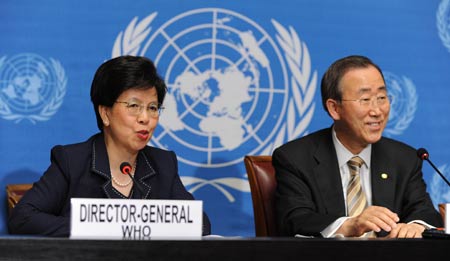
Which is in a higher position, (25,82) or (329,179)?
(25,82)

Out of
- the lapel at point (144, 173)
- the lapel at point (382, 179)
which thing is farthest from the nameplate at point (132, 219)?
the lapel at point (382, 179)

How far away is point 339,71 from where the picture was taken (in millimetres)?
2984

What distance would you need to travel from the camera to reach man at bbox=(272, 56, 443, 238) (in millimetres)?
2824

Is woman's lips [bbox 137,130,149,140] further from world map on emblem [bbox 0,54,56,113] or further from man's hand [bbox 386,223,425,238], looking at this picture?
man's hand [bbox 386,223,425,238]

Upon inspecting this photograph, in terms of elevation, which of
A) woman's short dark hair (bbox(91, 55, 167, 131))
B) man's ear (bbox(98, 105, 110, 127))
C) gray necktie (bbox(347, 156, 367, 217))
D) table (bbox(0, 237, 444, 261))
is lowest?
table (bbox(0, 237, 444, 261))

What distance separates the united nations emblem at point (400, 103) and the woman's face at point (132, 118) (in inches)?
55.8

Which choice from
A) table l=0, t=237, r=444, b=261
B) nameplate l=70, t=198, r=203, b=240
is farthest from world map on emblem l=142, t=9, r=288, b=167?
table l=0, t=237, r=444, b=261

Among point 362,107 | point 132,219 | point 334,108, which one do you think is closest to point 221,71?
point 334,108

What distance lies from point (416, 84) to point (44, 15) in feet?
5.90

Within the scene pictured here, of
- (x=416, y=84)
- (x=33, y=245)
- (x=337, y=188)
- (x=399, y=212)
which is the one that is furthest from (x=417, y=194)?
(x=33, y=245)

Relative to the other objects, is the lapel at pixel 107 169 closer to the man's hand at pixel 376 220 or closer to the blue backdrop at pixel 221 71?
the blue backdrop at pixel 221 71

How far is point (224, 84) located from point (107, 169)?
93 cm

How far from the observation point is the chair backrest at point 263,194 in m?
2.93

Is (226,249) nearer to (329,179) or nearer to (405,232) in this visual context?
(405,232)
